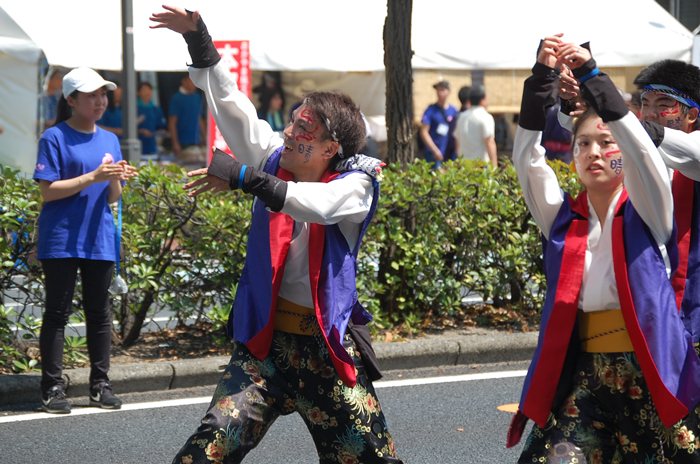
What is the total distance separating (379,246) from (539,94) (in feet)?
12.8

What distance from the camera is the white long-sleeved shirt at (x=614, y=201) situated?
2543mm

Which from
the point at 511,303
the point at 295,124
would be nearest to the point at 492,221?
the point at 511,303

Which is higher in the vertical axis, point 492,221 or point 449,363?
point 492,221

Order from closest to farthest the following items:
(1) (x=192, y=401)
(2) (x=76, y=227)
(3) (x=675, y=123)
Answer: (3) (x=675, y=123) → (2) (x=76, y=227) → (1) (x=192, y=401)

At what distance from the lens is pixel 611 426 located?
269 centimetres

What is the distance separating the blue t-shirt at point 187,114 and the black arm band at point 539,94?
10957mm

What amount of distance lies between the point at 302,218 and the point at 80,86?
2606mm

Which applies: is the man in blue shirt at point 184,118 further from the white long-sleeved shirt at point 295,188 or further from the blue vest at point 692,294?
the blue vest at point 692,294

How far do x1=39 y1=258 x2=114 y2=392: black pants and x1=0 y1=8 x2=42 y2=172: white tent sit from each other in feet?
20.3

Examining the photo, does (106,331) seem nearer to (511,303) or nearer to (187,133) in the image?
(511,303)

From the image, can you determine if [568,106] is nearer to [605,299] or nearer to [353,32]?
[605,299]

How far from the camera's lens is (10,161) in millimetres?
10844

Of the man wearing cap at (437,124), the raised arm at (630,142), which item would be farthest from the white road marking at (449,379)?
the man wearing cap at (437,124)

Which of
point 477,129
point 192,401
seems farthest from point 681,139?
point 477,129
